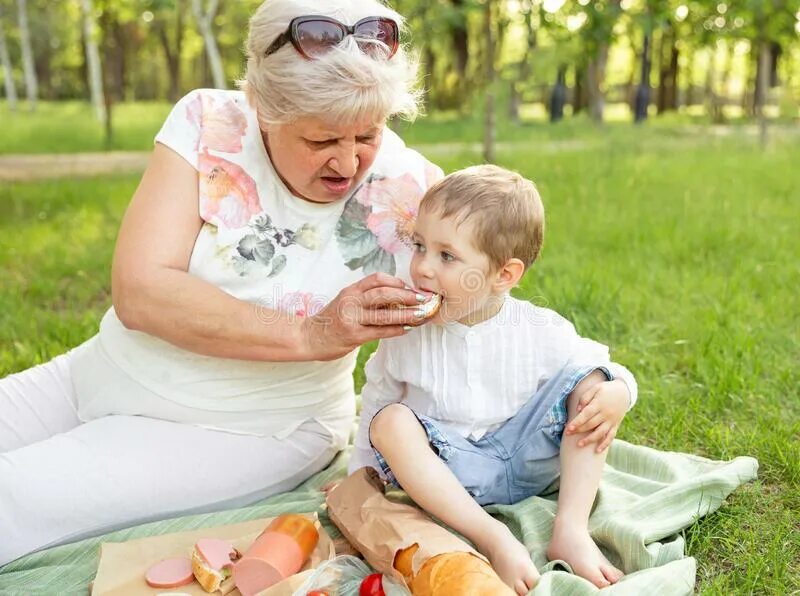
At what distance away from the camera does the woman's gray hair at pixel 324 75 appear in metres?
2.00

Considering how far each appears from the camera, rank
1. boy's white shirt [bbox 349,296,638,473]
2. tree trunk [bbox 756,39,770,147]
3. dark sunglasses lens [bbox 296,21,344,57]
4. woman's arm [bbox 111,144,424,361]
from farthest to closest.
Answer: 1. tree trunk [bbox 756,39,770,147]
2. boy's white shirt [bbox 349,296,638,473]
3. woman's arm [bbox 111,144,424,361]
4. dark sunglasses lens [bbox 296,21,344,57]

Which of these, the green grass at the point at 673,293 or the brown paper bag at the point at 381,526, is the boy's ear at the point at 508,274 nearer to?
the brown paper bag at the point at 381,526

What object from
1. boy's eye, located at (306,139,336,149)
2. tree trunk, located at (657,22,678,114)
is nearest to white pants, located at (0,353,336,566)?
boy's eye, located at (306,139,336,149)

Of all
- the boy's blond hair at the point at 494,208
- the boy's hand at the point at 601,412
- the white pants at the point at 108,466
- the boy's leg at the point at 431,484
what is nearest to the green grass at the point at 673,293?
the boy's hand at the point at 601,412

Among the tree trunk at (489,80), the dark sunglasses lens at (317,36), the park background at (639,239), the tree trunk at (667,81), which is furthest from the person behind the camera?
the tree trunk at (667,81)

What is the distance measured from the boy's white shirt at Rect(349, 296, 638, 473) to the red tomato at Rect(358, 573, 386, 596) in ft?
1.41

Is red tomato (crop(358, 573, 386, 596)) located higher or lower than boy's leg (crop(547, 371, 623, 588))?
lower

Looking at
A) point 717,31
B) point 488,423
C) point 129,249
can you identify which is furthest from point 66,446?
point 717,31

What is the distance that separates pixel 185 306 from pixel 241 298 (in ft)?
0.51

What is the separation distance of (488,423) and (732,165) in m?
6.20

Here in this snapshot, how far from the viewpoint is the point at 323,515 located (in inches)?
91.2

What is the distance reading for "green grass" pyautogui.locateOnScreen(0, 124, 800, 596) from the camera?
7.63 feet

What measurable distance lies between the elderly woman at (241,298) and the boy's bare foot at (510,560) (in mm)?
505

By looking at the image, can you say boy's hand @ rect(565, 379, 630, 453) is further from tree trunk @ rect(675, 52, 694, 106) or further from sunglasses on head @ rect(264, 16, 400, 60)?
tree trunk @ rect(675, 52, 694, 106)
